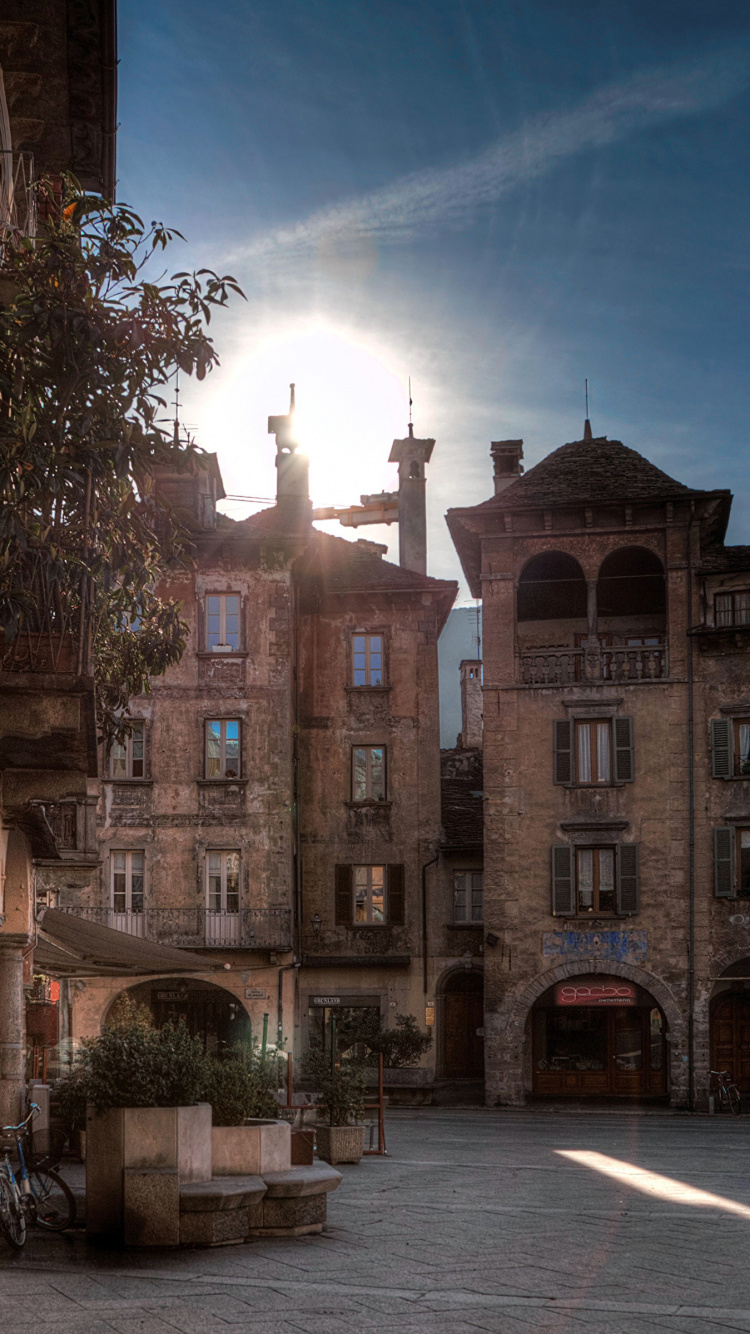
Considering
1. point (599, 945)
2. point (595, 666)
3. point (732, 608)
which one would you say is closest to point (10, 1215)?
point (599, 945)

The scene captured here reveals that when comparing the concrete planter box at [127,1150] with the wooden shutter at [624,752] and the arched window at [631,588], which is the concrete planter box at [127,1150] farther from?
the arched window at [631,588]

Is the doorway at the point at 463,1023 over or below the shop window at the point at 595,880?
below

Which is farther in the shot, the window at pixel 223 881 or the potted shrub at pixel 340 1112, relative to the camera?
the window at pixel 223 881

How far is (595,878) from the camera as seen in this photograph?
1393 inches

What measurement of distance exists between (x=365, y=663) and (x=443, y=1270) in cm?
2954

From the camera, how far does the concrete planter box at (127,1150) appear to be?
36.2 ft

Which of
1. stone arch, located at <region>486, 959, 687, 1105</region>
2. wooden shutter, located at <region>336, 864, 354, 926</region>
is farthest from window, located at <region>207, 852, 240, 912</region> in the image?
stone arch, located at <region>486, 959, 687, 1105</region>

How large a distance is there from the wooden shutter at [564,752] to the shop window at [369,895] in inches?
219

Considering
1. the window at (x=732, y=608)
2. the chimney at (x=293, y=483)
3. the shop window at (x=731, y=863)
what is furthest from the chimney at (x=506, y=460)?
the shop window at (x=731, y=863)

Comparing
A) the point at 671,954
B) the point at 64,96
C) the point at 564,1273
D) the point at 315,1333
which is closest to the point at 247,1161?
the point at 564,1273

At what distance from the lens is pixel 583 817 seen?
35.5 m

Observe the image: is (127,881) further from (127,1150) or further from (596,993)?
(127,1150)

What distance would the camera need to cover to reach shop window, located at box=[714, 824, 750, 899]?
3441 centimetres

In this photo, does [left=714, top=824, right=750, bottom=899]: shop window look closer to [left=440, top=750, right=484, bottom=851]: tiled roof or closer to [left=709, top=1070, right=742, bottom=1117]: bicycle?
[left=709, top=1070, right=742, bottom=1117]: bicycle
